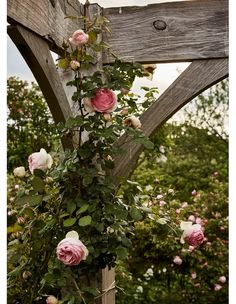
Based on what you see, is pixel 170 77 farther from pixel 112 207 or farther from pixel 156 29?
pixel 112 207

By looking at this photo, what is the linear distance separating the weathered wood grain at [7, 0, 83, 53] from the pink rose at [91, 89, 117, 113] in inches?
9.1

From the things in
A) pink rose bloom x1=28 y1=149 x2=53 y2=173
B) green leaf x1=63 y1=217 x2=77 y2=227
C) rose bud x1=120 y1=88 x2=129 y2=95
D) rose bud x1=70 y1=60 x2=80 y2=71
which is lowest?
green leaf x1=63 y1=217 x2=77 y2=227

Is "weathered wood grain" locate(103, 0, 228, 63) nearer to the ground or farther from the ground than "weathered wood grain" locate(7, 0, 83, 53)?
farther from the ground

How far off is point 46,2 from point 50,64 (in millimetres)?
198

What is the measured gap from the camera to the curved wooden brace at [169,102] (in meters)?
2.36

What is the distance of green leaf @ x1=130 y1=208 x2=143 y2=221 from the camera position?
80.3 inches

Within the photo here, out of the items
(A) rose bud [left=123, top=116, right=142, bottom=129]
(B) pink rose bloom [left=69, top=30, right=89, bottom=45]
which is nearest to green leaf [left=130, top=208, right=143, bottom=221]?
(A) rose bud [left=123, top=116, right=142, bottom=129]

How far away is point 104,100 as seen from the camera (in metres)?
1.97

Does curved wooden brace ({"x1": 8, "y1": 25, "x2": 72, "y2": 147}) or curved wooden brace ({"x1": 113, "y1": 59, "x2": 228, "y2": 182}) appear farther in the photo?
curved wooden brace ({"x1": 113, "y1": 59, "x2": 228, "y2": 182})

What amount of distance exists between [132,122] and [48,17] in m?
0.44

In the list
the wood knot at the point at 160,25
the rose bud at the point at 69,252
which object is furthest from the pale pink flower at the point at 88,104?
the wood knot at the point at 160,25

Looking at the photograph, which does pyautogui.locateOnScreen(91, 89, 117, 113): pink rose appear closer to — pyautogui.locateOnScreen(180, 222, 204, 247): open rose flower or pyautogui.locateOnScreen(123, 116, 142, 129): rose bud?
pyautogui.locateOnScreen(123, 116, 142, 129): rose bud

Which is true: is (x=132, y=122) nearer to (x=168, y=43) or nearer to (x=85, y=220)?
(x=85, y=220)

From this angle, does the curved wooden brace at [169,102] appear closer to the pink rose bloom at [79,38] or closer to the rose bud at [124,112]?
the rose bud at [124,112]
